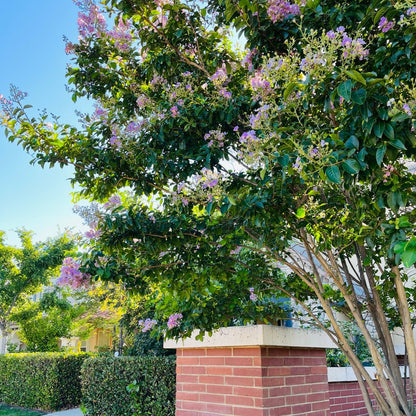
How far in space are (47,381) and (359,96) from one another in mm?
10253

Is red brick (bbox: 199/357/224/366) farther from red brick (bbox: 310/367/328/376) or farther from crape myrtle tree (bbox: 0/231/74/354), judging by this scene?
crape myrtle tree (bbox: 0/231/74/354)

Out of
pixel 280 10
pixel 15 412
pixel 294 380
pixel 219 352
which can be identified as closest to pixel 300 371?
pixel 294 380

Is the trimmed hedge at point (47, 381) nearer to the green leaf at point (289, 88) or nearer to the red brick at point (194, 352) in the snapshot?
the red brick at point (194, 352)

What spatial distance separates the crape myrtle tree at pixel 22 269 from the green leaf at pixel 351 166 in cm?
1218

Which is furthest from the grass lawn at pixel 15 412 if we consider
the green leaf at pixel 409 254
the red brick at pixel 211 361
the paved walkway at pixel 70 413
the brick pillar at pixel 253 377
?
the green leaf at pixel 409 254

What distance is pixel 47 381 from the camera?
9516 mm

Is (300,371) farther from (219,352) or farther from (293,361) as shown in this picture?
(219,352)

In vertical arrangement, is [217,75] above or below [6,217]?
below

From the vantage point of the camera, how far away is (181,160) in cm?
256

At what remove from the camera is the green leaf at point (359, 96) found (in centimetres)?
147

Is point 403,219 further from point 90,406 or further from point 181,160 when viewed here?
point 90,406

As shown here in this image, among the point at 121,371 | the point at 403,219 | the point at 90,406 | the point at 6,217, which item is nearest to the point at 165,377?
the point at 121,371

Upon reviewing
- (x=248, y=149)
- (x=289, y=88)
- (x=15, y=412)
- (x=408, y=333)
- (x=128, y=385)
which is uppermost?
(x=289, y=88)

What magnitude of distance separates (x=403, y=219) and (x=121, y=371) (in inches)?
216
